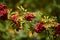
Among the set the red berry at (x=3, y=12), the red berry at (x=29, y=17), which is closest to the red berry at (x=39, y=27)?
the red berry at (x=29, y=17)

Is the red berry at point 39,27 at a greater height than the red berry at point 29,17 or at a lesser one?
lesser

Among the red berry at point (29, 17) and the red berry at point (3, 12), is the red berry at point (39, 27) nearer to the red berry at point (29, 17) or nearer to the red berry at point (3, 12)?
the red berry at point (29, 17)

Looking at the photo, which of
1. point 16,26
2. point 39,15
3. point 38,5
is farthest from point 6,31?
point 38,5

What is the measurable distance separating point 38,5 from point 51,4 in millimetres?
195

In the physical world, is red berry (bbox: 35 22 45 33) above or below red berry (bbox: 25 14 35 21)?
below

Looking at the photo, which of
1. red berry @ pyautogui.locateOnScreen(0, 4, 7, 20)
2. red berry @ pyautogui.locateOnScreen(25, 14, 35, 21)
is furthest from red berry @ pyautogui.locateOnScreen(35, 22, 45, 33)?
red berry @ pyautogui.locateOnScreen(0, 4, 7, 20)

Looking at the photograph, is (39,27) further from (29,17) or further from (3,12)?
(3,12)

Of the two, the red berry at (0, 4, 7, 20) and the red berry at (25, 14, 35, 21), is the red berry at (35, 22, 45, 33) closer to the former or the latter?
the red berry at (25, 14, 35, 21)

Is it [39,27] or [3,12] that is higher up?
[3,12]

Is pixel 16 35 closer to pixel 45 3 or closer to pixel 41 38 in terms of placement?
pixel 41 38

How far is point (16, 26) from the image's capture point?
1543 mm

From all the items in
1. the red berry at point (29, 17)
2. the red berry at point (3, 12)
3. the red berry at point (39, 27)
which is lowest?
the red berry at point (39, 27)

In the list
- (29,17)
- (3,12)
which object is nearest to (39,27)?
(29,17)

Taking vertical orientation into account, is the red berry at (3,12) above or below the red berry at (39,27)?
above
